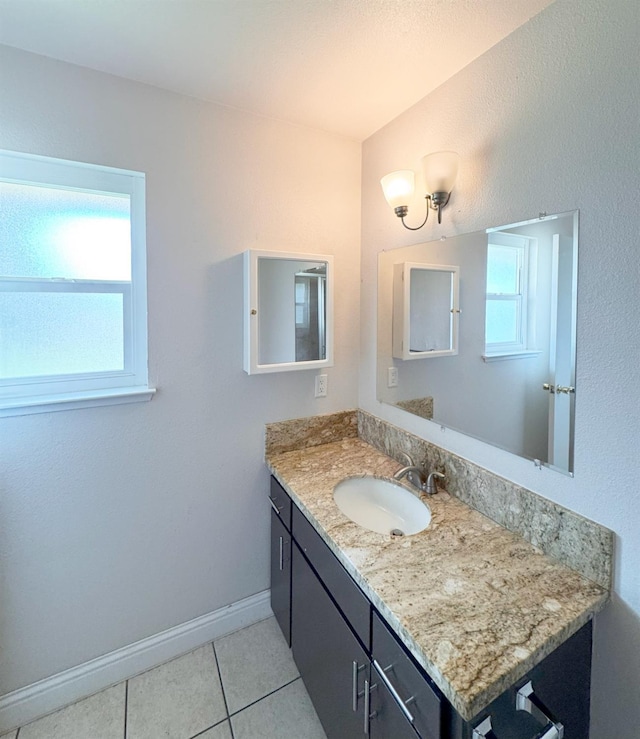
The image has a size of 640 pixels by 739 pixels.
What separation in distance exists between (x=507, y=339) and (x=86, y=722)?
2.07m

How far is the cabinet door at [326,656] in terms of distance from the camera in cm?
108

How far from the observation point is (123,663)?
5.15 ft

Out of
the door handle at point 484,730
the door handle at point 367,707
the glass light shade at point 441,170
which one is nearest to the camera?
the door handle at point 484,730

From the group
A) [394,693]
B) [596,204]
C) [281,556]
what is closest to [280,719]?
[281,556]

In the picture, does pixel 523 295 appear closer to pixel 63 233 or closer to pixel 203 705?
pixel 63 233

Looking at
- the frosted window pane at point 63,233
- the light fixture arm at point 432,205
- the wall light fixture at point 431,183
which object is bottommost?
the frosted window pane at point 63,233

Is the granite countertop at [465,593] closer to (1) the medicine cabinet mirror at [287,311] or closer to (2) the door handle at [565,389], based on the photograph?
(2) the door handle at [565,389]

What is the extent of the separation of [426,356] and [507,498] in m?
0.63

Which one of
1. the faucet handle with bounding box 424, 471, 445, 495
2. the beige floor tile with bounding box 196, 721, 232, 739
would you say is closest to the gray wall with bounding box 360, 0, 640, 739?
the faucet handle with bounding box 424, 471, 445, 495

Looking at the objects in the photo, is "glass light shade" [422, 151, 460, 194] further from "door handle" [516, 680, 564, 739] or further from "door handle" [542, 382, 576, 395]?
"door handle" [516, 680, 564, 739]

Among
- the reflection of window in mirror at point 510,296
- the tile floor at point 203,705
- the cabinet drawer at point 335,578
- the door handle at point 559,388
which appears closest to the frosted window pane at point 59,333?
the cabinet drawer at point 335,578

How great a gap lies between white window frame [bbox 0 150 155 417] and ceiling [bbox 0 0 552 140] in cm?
35

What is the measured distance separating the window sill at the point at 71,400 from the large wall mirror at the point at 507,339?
1.13 meters

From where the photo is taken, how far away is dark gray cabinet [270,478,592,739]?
32.1 inches
